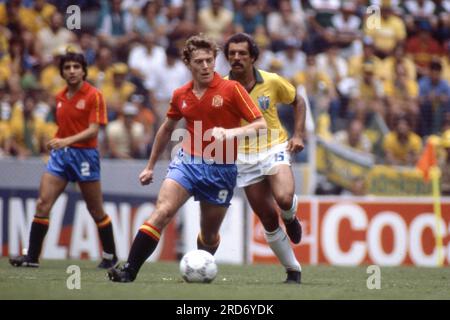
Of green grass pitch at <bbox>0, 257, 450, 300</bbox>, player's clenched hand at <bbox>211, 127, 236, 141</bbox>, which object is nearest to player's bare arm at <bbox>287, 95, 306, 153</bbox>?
green grass pitch at <bbox>0, 257, 450, 300</bbox>

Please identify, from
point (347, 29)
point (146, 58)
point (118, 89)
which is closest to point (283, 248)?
point (118, 89)

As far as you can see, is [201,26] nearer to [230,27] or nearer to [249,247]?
[230,27]

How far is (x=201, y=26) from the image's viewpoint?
18.7 meters

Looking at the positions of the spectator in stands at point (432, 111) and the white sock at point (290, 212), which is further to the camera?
the spectator in stands at point (432, 111)

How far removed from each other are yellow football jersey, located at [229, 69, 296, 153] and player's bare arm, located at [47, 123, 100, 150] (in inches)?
86.0

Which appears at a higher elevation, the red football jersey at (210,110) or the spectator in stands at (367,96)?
the spectator in stands at (367,96)

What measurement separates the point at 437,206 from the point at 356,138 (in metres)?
1.61

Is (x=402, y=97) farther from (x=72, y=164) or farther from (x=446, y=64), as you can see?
(x=72, y=164)

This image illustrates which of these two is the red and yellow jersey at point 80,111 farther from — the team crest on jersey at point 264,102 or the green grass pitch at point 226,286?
the team crest on jersey at point 264,102

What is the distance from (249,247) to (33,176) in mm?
3381

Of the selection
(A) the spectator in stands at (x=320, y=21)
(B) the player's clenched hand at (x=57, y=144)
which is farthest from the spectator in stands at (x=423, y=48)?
(B) the player's clenched hand at (x=57, y=144)

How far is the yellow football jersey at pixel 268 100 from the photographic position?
10195 millimetres
